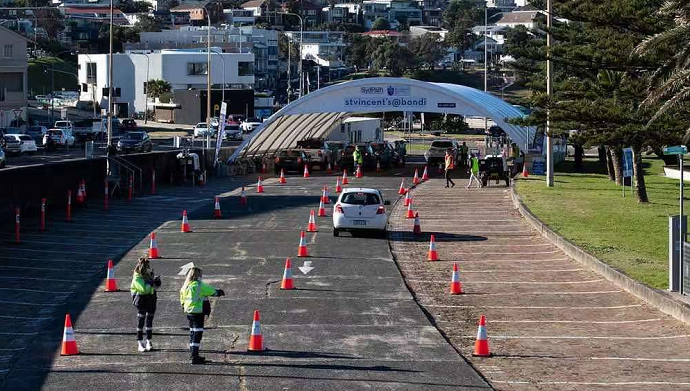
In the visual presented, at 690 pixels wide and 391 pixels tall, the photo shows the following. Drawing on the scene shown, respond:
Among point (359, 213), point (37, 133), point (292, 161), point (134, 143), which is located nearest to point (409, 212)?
point (359, 213)

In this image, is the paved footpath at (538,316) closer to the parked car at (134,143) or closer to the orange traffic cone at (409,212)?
the orange traffic cone at (409,212)

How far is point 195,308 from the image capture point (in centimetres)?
1584

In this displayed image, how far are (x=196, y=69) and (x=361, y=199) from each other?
301 ft

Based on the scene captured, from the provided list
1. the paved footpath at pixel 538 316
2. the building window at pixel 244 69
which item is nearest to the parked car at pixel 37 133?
the building window at pixel 244 69

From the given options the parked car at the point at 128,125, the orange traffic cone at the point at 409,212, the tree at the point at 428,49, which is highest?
the tree at the point at 428,49

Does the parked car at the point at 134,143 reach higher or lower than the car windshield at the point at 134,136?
lower

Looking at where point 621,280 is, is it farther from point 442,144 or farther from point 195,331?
point 442,144

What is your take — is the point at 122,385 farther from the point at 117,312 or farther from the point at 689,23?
the point at 689,23

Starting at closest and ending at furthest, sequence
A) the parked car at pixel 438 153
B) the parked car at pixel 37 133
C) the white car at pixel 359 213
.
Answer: the white car at pixel 359 213, the parked car at pixel 438 153, the parked car at pixel 37 133

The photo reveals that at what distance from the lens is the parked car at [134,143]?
63.7 metres

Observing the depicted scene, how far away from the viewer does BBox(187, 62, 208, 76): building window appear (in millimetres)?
119125

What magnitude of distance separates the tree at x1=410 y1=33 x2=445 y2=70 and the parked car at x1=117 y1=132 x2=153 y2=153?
109 metres

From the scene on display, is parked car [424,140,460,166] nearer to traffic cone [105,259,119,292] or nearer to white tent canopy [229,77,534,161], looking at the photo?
white tent canopy [229,77,534,161]

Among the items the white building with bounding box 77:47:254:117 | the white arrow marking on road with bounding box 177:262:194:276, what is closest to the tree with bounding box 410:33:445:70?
the white building with bounding box 77:47:254:117
